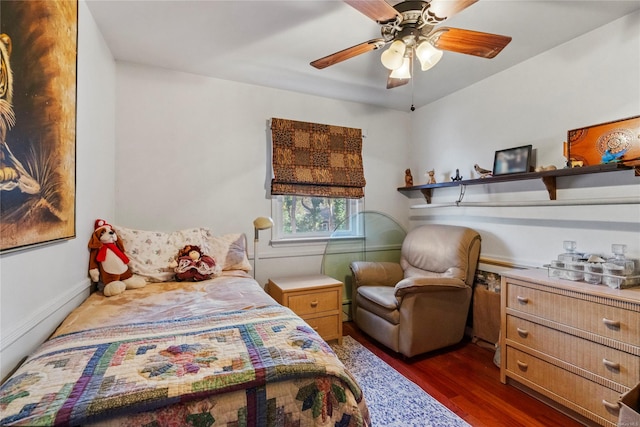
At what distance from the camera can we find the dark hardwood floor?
5.56 ft

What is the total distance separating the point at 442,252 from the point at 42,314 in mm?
2752

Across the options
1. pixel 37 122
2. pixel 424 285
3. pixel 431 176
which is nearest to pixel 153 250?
pixel 37 122

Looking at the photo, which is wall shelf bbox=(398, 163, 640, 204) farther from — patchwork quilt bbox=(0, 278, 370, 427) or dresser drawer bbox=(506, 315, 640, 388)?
patchwork quilt bbox=(0, 278, 370, 427)

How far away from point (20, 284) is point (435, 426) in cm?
209

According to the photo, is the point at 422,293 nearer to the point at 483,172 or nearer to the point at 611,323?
the point at 611,323

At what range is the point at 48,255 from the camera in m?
1.30

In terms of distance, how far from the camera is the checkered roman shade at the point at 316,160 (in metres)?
2.84

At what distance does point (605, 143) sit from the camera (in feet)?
6.34

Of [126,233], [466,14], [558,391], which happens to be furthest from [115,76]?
[558,391]

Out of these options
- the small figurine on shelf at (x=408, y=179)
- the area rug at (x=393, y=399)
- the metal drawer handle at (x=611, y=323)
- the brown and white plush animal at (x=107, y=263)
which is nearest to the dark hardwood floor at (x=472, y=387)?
the area rug at (x=393, y=399)

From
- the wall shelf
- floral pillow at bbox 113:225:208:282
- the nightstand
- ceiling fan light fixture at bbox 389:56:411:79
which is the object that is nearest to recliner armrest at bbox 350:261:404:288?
the nightstand

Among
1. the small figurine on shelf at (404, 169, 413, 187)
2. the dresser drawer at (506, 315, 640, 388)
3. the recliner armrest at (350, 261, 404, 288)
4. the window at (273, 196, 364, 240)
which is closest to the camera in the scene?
the dresser drawer at (506, 315, 640, 388)

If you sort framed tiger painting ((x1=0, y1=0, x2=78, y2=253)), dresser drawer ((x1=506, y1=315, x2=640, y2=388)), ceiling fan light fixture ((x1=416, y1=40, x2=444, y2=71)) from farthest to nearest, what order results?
ceiling fan light fixture ((x1=416, y1=40, x2=444, y2=71)) < dresser drawer ((x1=506, y1=315, x2=640, y2=388)) < framed tiger painting ((x1=0, y1=0, x2=78, y2=253))

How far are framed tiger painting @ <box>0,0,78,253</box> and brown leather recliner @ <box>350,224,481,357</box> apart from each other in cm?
218
